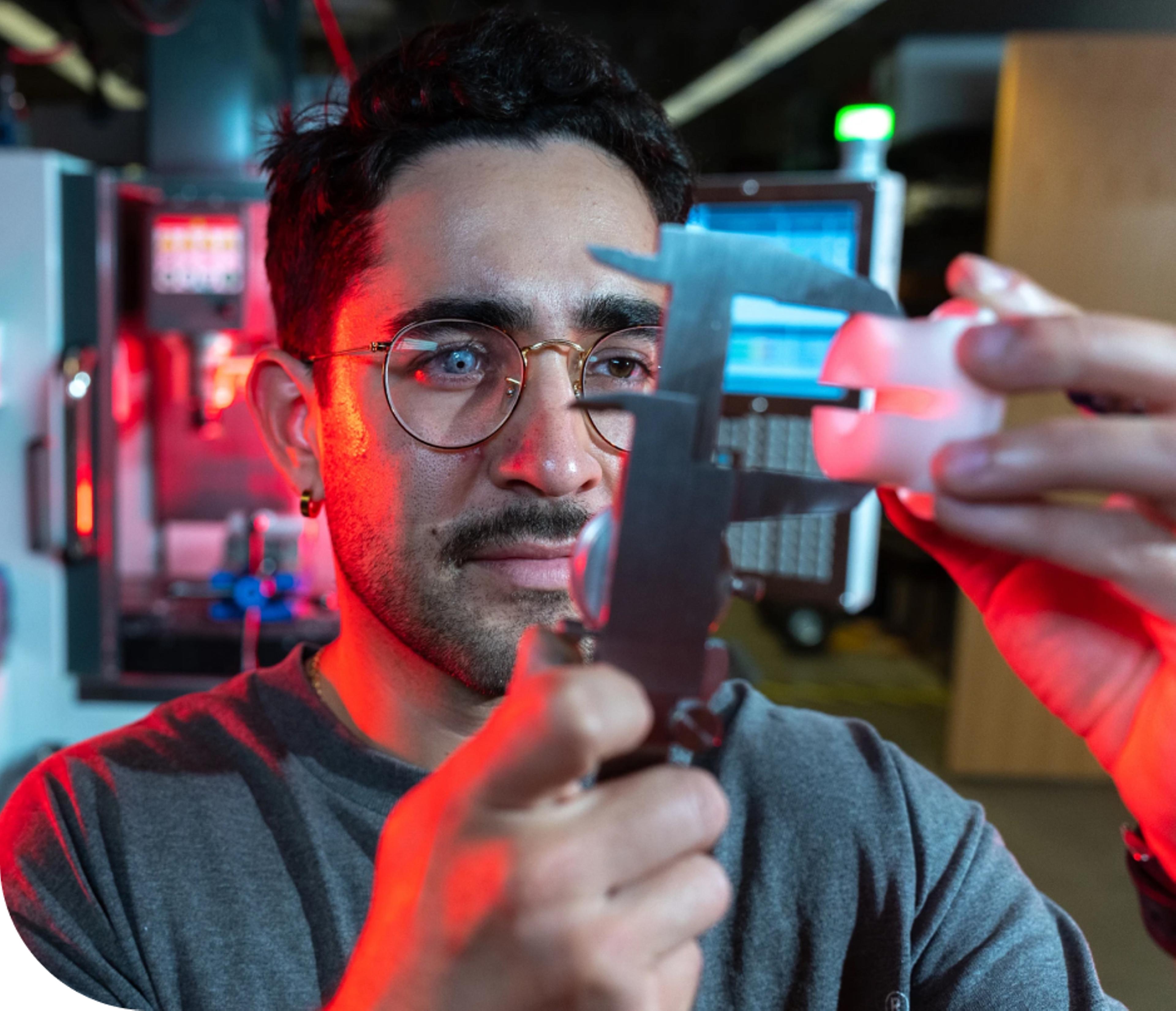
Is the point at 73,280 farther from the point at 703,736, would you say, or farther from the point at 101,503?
the point at 703,736

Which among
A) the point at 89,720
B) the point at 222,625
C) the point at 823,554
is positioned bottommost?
the point at 89,720

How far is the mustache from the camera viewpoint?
93cm

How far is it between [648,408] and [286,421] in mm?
810

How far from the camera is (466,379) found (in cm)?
99

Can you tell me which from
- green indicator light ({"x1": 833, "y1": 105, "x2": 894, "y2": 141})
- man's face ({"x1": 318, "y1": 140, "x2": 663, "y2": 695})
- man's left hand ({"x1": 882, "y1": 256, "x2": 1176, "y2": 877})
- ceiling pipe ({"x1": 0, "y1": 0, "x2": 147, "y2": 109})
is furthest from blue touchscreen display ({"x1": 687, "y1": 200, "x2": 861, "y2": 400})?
ceiling pipe ({"x1": 0, "y1": 0, "x2": 147, "y2": 109})

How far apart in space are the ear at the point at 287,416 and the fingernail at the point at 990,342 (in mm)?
837

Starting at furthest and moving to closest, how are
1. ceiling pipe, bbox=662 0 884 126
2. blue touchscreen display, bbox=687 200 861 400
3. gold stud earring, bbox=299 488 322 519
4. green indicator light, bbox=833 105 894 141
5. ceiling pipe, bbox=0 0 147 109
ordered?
ceiling pipe, bbox=0 0 147 109 → ceiling pipe, bbox=662 0 884 126 → green indicator light, bbox=833 105 894 141 → blue touchscreen display, bbox=687 200 861 400 → gold stud earring, bbox=299 488 322 519

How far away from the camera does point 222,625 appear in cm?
233

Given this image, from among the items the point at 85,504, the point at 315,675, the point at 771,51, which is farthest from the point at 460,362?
the point at 771,51

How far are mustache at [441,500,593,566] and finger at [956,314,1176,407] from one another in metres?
0.48

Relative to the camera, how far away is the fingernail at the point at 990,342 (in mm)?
513

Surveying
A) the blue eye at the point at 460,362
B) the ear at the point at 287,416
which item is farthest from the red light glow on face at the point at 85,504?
the blue eye at the point at 460,362

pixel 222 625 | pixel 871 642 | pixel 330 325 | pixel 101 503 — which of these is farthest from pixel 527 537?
pixel 871 642

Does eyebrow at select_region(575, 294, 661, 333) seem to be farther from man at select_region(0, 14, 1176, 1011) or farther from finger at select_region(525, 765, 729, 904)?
finger at select_region(525, 765, 729, 904)
